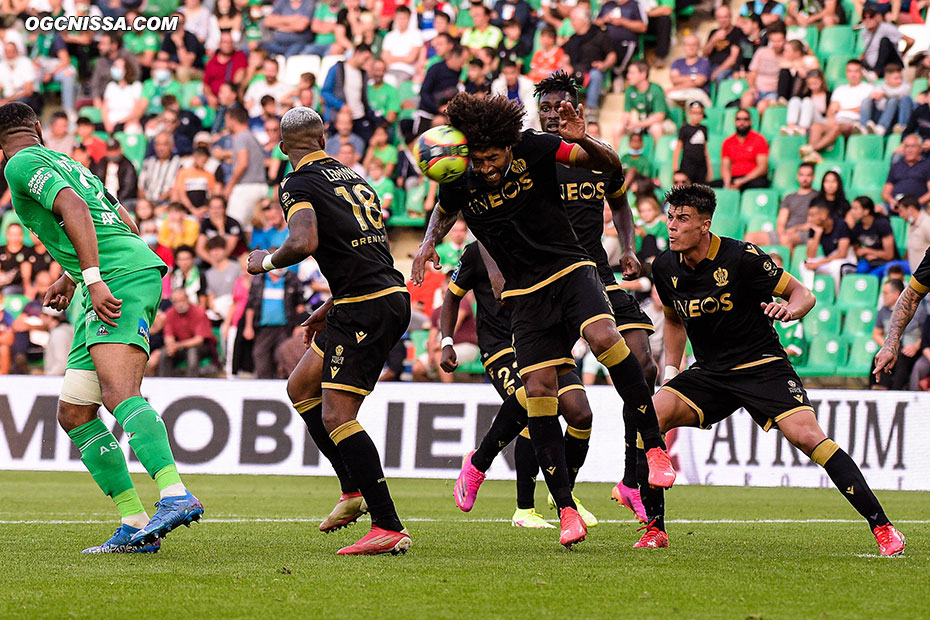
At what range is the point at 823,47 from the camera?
59.7ft

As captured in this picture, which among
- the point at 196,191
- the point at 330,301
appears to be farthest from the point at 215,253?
the point at 330,301

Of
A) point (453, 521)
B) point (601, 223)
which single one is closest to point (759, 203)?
point (601, 223)

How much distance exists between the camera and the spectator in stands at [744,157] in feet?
56.9

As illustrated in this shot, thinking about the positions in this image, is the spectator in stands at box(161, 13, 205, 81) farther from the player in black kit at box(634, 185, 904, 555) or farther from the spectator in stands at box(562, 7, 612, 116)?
the player in black kit at box(634, 185, 904, 555)

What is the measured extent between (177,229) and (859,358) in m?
9.73

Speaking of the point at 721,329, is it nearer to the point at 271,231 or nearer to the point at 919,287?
the point at 919,287

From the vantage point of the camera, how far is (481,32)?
19625 millimetres

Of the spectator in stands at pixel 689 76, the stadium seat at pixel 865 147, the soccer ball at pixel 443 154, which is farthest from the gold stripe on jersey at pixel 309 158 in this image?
the spectator in stands at pixel 689 76

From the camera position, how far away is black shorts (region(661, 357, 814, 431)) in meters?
7.22

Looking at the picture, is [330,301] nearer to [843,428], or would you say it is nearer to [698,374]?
[698,374]

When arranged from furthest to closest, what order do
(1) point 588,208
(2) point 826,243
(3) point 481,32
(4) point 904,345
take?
1. (3) point 481,32
2. (2) point 826,243
3. (4) point 904,345
4. (1) point 588,208

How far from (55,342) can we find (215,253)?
252 centimetres

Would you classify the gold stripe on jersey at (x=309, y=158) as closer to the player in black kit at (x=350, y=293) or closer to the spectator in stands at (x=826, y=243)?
the player in black kit at (x=350, y=293)

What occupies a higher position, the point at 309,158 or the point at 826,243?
the point at 309,158
